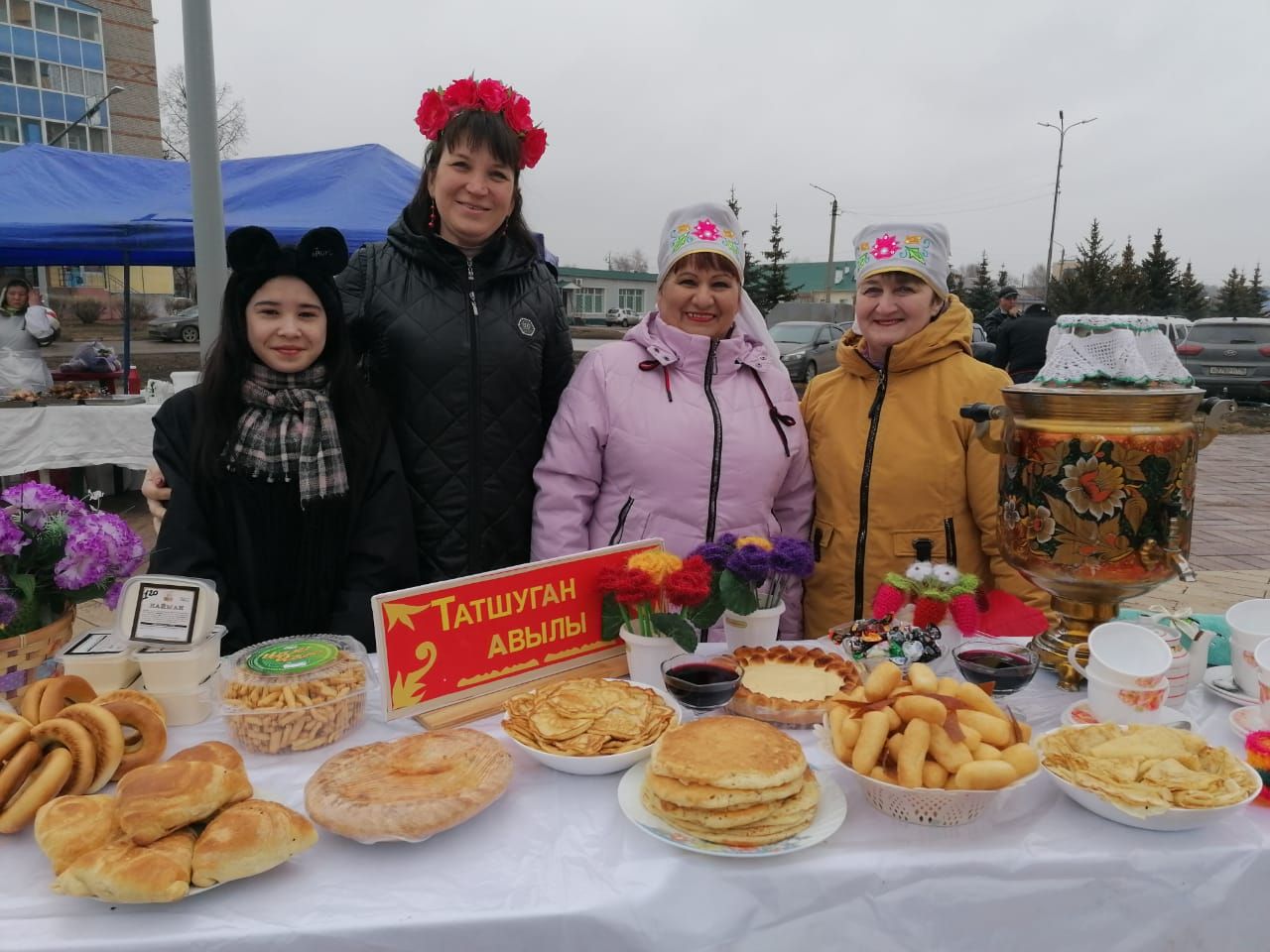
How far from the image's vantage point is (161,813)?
114cm

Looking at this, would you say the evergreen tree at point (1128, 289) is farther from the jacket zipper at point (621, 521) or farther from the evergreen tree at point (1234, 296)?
the jacket zipper at point (621, 521)

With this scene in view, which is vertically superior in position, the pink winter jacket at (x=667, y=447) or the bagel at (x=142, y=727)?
the pink winter jacket at (x=667, y=447)

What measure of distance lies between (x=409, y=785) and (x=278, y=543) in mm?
1134

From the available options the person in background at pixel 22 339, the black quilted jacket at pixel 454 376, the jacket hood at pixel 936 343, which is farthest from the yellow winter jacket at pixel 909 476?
the person in background at pixel 22 339

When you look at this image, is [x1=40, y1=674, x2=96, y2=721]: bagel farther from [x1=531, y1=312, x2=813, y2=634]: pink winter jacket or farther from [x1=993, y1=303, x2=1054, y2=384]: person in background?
[x1=993, y1=303, x2=1054, y2=384]: person in background

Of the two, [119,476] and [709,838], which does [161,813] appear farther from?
[119,476]

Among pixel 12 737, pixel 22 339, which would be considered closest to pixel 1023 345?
pixel 12 737

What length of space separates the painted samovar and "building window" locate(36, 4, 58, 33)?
174 ft

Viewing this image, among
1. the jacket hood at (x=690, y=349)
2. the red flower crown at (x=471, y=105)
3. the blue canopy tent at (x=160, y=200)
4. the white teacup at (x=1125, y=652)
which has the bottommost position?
the white teacup at (x=1125, y=652)

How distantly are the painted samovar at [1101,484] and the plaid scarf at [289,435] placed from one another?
170cm

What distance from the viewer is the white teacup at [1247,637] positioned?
5.79 feet

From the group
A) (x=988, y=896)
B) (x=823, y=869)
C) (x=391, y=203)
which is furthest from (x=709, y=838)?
(x=391, y=203)

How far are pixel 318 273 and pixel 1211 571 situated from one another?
19.2 feet

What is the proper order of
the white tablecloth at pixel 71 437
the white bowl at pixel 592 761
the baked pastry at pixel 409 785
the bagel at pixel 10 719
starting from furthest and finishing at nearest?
the white tablecloth at pixel 71 437 → the white bowl at pixel 592 761 → the bagel at pixel 10 719 → the baked pastry at pixel 409 785
